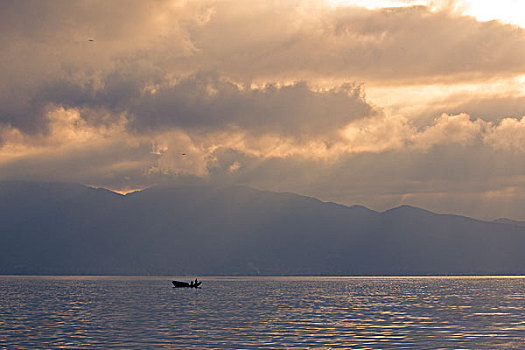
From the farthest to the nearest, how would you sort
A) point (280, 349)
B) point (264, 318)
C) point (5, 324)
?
point (264, 318), point (5, 324), point (280, 349)

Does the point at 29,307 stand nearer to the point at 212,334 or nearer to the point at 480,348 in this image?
the point at 212,334

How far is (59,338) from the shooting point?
83.8 m

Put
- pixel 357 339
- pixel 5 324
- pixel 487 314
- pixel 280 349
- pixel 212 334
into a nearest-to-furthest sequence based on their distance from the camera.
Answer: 1. pixel 280 349
2. pixel 357 339
3. pixel 212 334
4. pixel 5 324
5. pixel 487 314

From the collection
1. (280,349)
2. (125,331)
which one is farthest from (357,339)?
(125,331)

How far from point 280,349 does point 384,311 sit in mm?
60088

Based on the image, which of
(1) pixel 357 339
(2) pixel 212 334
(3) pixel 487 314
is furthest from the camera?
(3) pixel 487 314

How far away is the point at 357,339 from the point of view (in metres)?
83.4

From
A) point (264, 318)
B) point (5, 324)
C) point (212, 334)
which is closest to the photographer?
point (212, 334)

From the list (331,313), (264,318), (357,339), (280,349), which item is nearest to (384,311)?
(331,313)

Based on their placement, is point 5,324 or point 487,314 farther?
point 487,314

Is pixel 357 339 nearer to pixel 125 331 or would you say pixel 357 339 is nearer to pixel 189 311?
pixel 125 331

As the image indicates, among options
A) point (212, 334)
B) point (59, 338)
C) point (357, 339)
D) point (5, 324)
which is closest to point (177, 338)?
point (212, 334)

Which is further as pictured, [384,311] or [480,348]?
[384,311]

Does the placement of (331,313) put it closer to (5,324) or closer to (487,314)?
(487,314)
